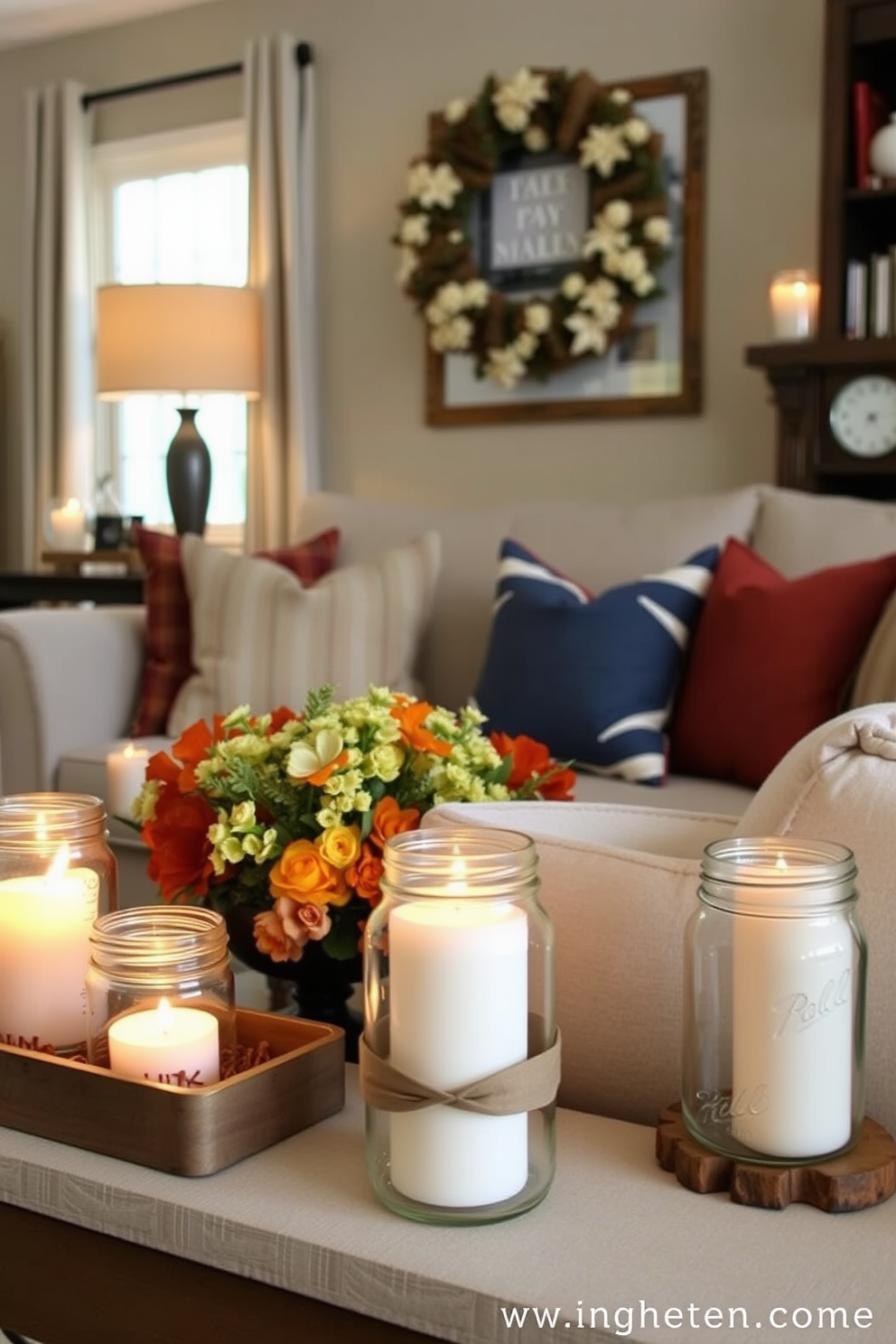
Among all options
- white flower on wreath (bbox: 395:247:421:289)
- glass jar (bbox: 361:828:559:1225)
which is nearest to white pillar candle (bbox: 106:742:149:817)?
glass jar (bbox: 361:828:559:1225)

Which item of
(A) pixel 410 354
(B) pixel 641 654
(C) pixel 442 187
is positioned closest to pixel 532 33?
(C) pixel 442 187

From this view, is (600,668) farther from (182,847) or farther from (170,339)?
(170,339)

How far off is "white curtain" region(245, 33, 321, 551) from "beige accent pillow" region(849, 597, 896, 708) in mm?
2651

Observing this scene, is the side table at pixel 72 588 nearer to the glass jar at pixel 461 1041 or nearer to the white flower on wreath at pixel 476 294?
the white flower on wreath at pixel 476 294

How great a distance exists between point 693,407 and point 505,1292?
363 cm

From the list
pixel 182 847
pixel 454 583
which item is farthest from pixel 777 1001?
pixel 454 583

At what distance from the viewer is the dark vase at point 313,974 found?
4.39 ft

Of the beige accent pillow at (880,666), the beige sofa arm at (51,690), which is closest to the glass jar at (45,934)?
the beige accent pillow at (880,666)

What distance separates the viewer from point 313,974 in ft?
4.49

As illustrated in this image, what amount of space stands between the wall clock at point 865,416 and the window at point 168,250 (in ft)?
7.49

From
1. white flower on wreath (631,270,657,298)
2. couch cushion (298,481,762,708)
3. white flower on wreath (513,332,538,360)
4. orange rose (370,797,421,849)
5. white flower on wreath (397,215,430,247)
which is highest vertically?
white flower on wreath (397,215,430,247)

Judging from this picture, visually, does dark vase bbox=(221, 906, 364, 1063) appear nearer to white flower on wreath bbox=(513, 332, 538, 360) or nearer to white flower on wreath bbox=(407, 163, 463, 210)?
white flower on wreath bbox=(513, 332, 538, 360)

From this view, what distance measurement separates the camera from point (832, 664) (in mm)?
2398

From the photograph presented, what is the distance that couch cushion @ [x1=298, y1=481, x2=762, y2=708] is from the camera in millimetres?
2848
